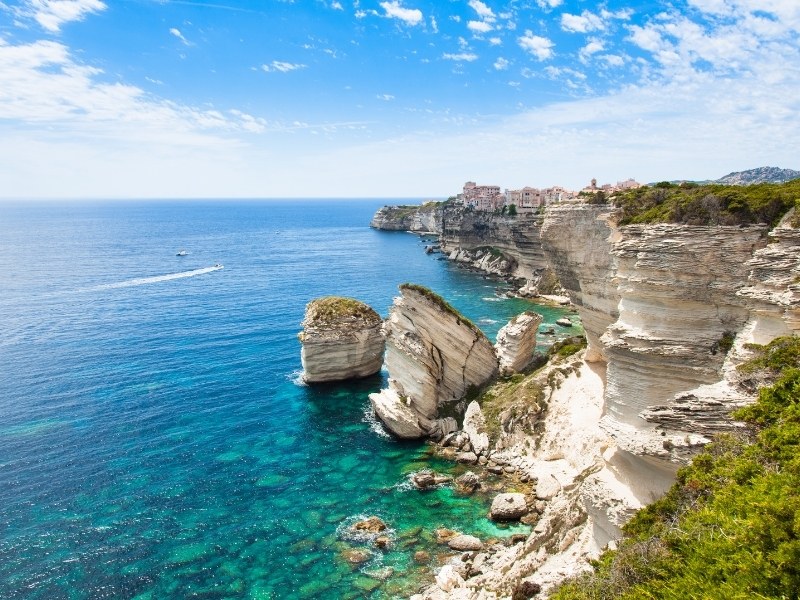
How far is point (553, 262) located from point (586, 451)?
17672 mm

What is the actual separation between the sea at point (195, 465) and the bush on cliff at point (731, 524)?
13.8m

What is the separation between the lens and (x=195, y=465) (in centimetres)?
3638

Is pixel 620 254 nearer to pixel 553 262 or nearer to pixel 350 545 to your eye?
pixel 553 262

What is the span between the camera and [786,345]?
62.6ft

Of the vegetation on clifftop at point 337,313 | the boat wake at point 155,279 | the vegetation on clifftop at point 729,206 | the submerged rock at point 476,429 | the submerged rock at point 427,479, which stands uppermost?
the vegetation on clifftop at point 729,206

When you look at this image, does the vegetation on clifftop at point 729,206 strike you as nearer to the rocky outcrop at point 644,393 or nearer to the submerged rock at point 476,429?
the rocky outcrop at point 644,393

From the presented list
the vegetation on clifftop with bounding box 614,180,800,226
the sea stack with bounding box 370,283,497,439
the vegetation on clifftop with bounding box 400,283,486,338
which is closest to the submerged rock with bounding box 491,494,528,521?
the sea stack with bounding box 370,283,497,439

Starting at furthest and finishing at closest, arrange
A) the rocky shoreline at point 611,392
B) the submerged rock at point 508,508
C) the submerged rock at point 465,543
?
1. the submerged rock at point 508,508
2. the submerged rock at point 465,543
3. the rocky shoreline at point 611,392

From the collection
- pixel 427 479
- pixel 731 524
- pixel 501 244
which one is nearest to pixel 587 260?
pixel 427 479

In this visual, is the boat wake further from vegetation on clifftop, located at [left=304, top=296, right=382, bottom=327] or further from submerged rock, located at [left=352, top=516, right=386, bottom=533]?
submerged rock, located at [left=352, top=516, right=386, bottom=533]

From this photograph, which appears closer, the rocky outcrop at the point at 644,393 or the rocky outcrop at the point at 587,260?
the rocky outcrop at the point at 644,393

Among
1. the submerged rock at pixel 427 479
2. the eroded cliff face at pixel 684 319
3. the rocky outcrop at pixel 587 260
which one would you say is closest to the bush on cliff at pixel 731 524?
the eroded cliff face at pixel 684 319

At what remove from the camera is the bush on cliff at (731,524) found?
450 inches

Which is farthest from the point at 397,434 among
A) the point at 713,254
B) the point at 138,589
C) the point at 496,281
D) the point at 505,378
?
the point at 496,281
